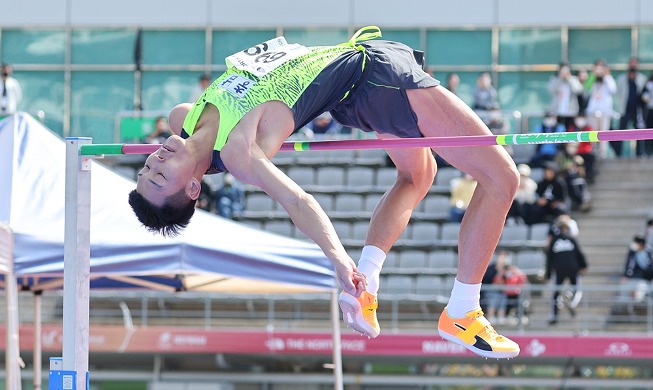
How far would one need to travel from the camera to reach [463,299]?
6008 millimetres

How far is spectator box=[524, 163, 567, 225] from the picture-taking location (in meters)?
17.2

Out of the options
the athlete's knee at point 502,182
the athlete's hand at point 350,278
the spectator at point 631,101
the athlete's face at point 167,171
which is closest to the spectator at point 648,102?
the spectator at point 631,101

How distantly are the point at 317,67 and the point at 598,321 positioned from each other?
11.5 metres

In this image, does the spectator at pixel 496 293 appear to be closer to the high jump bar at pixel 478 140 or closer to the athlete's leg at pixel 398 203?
the athlete's leg at pixel 398 203

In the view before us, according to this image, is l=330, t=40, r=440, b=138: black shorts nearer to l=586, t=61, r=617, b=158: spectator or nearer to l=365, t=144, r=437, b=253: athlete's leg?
l=365, t=144, r=437, b=253: athlete's leg

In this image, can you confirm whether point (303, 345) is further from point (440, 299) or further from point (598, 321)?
point (598, 321)

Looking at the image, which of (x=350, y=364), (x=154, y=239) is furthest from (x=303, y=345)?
(x=154, y=239)

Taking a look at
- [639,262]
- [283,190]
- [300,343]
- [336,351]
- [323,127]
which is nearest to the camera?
[283,190]

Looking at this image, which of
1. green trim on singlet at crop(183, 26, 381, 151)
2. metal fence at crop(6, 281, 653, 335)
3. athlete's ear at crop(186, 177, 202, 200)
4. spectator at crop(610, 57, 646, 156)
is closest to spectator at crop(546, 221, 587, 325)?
metal fence at crop(6, 281, 653, 335)

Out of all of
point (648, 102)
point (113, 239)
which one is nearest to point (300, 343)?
point (648, 102)

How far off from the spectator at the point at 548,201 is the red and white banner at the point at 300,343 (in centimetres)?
228

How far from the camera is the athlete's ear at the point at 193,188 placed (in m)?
5.41

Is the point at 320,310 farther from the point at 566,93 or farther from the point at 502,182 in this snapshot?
the point at 502,182

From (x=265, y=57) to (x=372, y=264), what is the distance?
1.12 m
